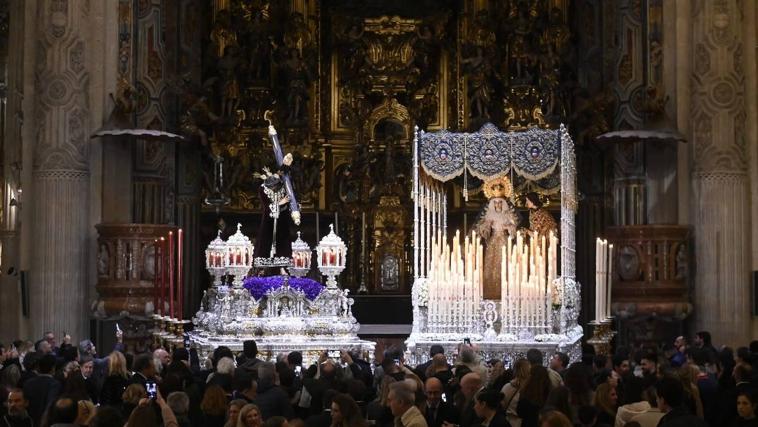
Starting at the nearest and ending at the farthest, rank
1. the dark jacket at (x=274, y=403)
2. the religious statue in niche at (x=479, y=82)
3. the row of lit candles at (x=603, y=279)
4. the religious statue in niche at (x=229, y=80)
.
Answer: the dark jacket at (x=274, y=403)
the row of lit candles at (x=603, y=279)
the religious statue in niche at (x=229, y=80)
the religious statue in niche at (x=479, y=82)

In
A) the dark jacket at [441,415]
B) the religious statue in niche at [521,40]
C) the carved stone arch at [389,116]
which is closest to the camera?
the dark jacket at [441,415]

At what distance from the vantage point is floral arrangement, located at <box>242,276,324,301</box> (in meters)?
24.1

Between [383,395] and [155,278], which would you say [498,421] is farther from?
[155,278]

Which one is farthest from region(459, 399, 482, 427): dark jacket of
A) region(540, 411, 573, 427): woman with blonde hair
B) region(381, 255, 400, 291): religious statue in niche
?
region(381, 255, 400, 291): religious statue in niche

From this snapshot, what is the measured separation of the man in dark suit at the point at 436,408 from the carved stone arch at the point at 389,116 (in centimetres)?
1954

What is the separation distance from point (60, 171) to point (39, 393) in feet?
40.3

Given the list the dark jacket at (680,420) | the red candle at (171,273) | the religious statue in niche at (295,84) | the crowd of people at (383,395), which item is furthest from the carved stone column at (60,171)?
the dark jacket at (680,420)

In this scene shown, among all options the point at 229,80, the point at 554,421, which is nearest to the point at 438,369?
the point at 554,421

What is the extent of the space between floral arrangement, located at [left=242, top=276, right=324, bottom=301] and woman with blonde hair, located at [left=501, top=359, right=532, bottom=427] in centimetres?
1093

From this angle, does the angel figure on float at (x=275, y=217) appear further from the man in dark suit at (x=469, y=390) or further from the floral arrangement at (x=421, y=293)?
the man in dark suit at (x=469, y=390)

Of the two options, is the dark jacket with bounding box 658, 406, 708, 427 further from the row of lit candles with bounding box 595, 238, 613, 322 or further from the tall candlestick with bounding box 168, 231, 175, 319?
the tall candlestick with bounding box 168, 231, 175, 319

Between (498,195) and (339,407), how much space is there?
14.4 meters

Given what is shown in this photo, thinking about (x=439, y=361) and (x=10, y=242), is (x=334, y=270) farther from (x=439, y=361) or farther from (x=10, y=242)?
(x=439, y=361)

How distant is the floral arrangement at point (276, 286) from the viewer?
2414 centimetres
